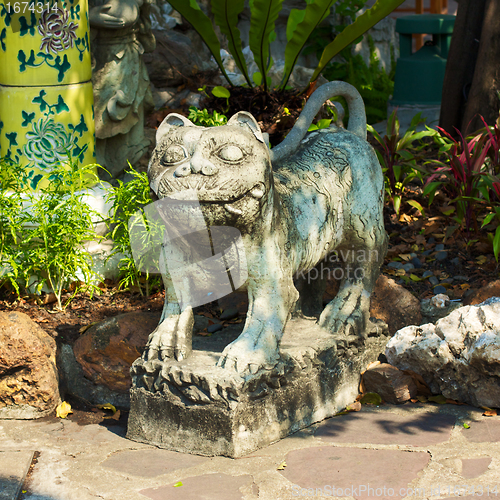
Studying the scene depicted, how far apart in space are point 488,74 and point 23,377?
4576 mm

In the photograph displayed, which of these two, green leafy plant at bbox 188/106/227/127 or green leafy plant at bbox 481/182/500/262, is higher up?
green leafy plant at bbox 188/106/227/127

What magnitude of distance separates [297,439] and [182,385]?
1.92ft

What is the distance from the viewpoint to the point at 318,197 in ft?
10.2

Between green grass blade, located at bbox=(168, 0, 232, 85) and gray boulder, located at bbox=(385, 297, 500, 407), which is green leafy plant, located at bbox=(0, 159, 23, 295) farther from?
gray boulder, located at bbox=(385, 297, 500, 407)

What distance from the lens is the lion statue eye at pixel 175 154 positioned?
2553mm

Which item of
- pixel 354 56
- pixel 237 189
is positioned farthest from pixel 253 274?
pixel 354 56

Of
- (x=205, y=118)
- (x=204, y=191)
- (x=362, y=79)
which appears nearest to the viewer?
(x=204, y=191)

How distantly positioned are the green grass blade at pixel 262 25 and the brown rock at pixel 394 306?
2.38 meters

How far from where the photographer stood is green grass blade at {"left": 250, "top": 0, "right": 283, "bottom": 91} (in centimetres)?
527

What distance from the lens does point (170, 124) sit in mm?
2760

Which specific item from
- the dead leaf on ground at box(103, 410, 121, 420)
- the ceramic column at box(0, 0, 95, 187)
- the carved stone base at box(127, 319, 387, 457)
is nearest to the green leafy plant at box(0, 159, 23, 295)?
the ceramic column at box(0, 0, 95, 187)

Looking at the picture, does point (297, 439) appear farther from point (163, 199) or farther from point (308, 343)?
point (163, 199)

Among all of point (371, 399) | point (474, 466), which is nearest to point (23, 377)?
point (371, 399)

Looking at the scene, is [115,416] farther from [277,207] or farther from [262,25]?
[262,25]
